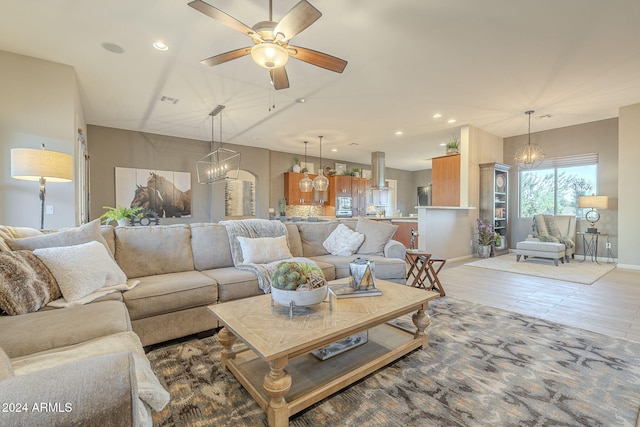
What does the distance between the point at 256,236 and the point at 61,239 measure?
1635mm

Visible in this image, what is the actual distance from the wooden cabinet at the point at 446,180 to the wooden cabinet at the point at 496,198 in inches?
23.0

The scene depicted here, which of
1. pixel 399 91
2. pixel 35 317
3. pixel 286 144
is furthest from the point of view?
pixel 286 144

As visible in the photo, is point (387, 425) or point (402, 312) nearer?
point (387, 425)

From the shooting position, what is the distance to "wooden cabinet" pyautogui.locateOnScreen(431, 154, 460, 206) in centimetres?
632

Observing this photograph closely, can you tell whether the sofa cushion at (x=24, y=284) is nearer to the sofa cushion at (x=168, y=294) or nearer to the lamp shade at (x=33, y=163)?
the sofa cushion at (x=168, y=294)

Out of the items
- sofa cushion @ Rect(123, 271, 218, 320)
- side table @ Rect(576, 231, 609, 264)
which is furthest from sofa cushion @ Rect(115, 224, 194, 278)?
side table @ Rect(576, 231, 609, 264)

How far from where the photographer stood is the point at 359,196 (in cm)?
962

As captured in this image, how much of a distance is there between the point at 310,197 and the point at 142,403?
25.7 ft

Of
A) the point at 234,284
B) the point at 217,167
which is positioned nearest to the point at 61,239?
the point at 234,284

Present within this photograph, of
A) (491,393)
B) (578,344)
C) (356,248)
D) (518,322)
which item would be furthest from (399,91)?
(491,393)

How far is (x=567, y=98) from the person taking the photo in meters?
4.51

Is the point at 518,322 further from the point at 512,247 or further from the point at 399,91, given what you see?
the point at 512,247

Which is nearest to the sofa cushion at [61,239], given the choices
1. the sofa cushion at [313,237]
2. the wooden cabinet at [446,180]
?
the sofa cushion at [313,237]

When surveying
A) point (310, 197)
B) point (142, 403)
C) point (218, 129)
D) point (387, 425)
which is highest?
point (218, 129)
